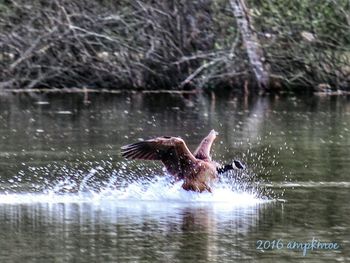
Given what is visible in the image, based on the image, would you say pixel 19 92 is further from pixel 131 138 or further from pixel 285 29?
pixel 131 138

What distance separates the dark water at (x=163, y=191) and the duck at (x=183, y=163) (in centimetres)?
12

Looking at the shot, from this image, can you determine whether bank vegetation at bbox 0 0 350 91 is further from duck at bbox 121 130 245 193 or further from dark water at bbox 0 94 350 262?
duck at bbox 121 130 245 193

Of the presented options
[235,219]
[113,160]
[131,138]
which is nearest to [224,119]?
[131,138]

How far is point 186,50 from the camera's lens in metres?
25.5

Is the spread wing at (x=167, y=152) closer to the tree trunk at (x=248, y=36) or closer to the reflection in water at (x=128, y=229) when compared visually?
the reflection in water at (x=128, y=229)

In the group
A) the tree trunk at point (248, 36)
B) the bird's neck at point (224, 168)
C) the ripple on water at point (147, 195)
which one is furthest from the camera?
the tree trunk at point (248, 36)

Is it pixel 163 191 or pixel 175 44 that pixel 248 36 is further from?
pixel 163 191

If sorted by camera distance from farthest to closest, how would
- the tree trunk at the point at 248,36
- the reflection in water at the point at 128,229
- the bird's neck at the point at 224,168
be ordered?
the tree trunk at the point at 248,36 → the bird's neck at the point at 224,168 → the reflection in water at the point at 128,229

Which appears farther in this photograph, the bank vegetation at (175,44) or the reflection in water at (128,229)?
the bank vegetation at (175,44)

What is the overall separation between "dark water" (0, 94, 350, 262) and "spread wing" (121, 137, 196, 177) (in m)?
0.22

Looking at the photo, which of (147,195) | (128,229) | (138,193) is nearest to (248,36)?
(138,193)

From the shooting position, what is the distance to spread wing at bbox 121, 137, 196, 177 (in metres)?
11.1

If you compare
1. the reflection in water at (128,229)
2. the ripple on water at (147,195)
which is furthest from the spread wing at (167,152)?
the reflection in water at (128,229)

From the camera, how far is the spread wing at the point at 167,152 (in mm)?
11078
